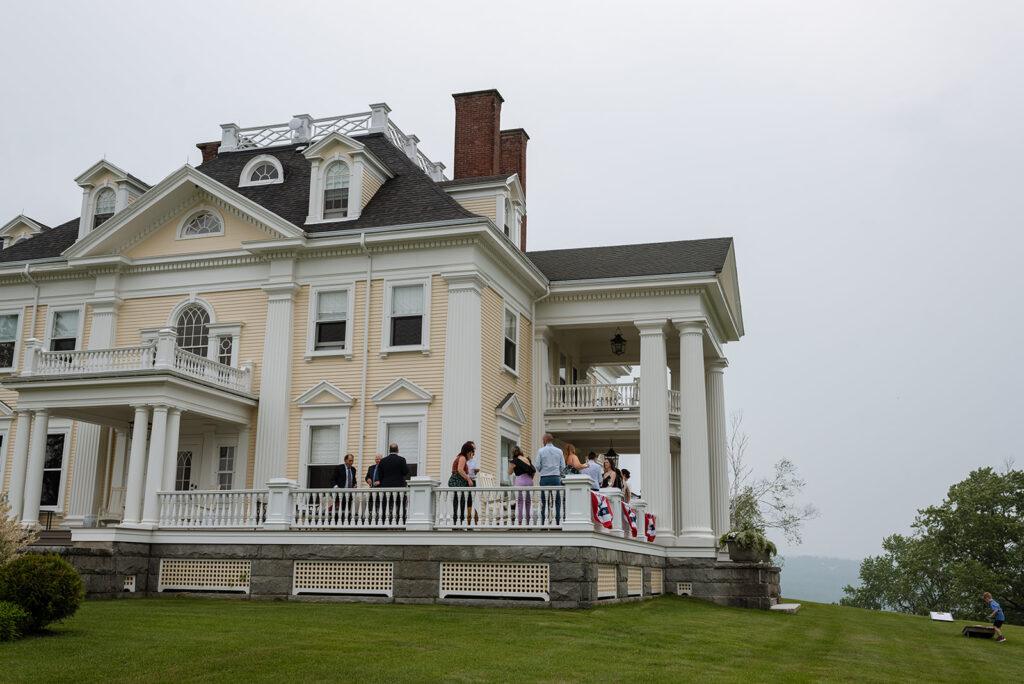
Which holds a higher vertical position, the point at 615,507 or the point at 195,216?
the point at 195,216

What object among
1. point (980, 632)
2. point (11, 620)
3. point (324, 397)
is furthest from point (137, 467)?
point (980, 632)

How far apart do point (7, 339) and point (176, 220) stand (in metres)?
6.49

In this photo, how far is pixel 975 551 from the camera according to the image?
→ 6319 centimetres

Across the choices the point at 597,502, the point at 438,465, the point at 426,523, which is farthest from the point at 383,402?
the point at 597,502

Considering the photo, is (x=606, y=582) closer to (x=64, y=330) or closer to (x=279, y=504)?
(x=279, y=504)

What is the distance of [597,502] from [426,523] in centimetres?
321

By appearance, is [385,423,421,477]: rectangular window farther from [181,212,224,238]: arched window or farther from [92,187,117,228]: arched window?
[92,187,117,228]: arched window

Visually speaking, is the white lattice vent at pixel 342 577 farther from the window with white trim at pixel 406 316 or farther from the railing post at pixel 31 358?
the railing post at pixel 31 358

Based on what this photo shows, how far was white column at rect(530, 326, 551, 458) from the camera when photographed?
91.0ft

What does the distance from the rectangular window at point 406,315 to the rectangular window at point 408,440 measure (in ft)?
6.60

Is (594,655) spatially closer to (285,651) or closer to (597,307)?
(285,651)

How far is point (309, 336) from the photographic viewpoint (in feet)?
80.8

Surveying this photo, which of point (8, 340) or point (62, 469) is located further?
point (8, 340)

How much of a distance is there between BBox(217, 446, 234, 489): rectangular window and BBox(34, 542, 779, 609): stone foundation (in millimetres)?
4157
